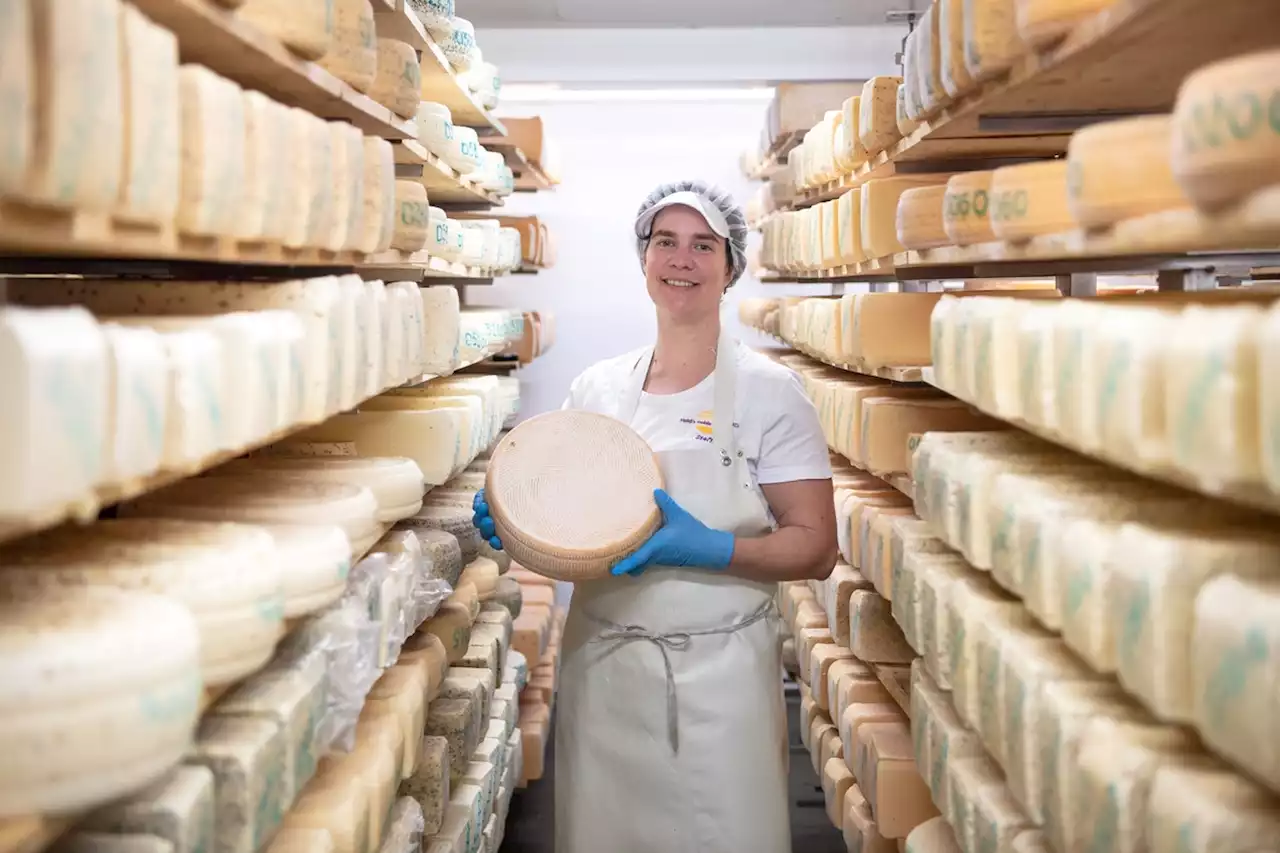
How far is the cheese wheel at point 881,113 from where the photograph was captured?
338cm

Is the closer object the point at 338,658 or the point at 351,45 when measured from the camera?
the point at 338,658

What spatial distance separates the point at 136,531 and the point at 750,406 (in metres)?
1.43

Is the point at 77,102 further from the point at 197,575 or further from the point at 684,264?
the point at 684,264

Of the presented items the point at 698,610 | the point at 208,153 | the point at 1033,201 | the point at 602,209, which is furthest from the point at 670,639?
the point at 602,209

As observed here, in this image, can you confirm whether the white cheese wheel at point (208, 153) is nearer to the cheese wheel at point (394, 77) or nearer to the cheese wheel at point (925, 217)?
the cheese wheel at point (394, 77)

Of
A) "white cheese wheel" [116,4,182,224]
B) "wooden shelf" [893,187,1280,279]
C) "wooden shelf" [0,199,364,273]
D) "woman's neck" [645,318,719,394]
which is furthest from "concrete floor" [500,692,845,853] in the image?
"white cheese wheel" [116,4,182,224]

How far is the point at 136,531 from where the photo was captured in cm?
159

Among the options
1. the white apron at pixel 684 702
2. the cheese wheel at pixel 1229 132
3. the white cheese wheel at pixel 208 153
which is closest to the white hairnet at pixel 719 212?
the white apron at pixel 684 702

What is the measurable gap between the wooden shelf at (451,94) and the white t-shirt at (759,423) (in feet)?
4.01

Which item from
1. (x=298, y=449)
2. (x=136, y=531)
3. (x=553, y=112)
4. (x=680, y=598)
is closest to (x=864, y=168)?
(x=680, y=598)

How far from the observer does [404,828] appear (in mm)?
2336

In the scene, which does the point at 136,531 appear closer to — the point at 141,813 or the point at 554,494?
the point at 141,813

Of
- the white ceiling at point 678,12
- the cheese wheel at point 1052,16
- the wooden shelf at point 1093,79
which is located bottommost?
the wooden shelf at point 1093,79

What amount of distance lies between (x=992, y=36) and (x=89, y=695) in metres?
1.79
